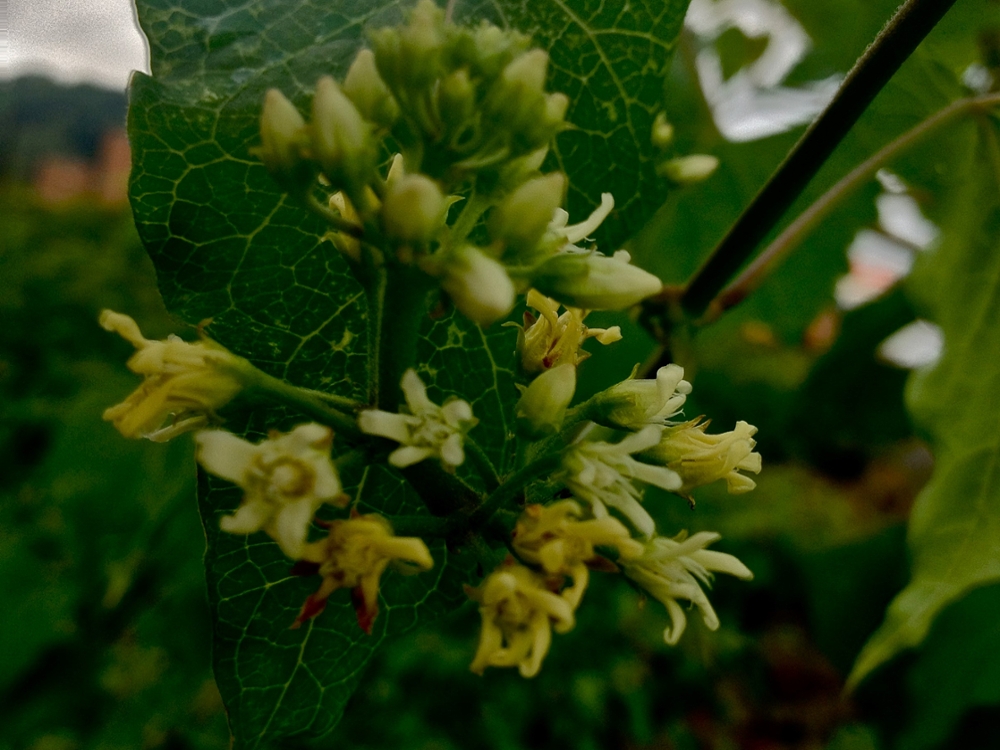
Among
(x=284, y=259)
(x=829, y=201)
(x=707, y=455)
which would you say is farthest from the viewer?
(x=829, y=201)

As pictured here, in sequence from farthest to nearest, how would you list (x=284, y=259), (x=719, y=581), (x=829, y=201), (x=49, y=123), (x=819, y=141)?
(x=49, y=123) < (x=719, y=581) < (x=829, y=201) < (x=819, y=141) < (x=284, y=259)

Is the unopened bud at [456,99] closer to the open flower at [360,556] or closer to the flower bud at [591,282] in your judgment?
the flower bud at [591,282]

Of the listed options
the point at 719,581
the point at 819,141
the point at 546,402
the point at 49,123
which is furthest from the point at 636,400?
the point at 49,123

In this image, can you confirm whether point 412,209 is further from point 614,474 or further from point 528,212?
point 614,474

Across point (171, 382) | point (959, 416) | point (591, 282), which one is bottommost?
point (959, 416)

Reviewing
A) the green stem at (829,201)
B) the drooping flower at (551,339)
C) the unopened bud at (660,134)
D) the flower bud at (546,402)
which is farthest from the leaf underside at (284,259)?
the green stem at (829,201)

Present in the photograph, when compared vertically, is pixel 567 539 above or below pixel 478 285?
below

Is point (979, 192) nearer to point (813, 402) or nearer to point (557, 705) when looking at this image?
point (813, 402)
